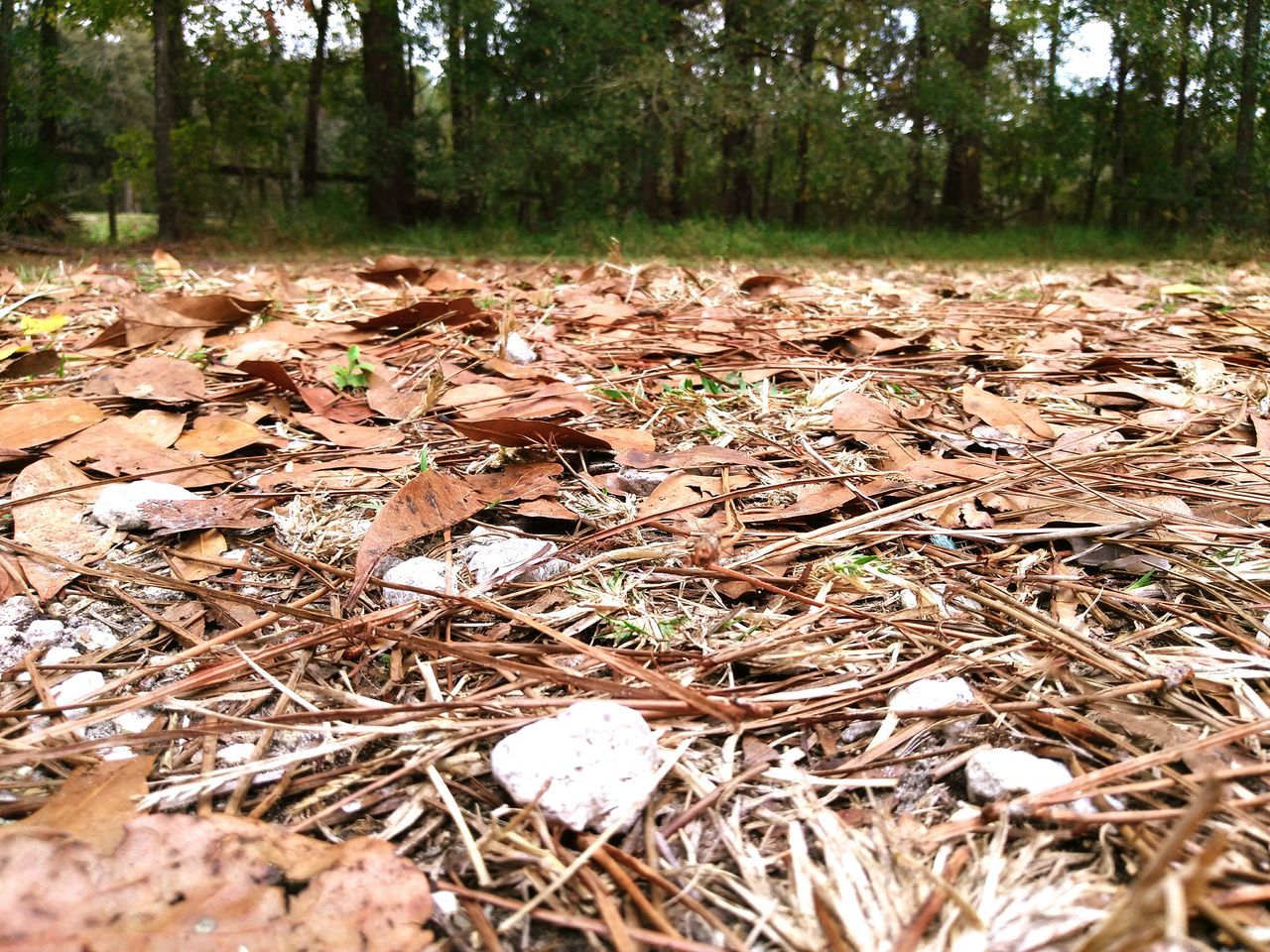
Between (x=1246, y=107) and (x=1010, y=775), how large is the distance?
995 centimetres

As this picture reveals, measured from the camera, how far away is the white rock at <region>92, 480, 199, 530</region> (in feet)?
3.78

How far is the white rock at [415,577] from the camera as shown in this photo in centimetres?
100

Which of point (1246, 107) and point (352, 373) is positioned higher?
point (1246, 107)

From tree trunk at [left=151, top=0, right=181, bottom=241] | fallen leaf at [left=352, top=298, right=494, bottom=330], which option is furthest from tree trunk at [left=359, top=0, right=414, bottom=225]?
fallen leaf at [left=352, top=298, right=494, bottom=330]

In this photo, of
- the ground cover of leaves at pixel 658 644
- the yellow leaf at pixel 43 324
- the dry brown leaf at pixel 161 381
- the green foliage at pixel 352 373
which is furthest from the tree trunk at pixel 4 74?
the green foliage at pixel 352 373

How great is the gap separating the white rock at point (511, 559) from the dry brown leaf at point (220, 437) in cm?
53

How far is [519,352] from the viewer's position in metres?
1.94

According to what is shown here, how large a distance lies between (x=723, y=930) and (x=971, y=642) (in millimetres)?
459

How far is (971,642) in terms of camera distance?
907 mm

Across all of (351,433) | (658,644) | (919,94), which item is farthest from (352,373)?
(919,94)

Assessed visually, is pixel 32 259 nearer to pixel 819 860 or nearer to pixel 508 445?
pixel 508 445

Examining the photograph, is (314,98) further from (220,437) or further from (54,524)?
(54,524)

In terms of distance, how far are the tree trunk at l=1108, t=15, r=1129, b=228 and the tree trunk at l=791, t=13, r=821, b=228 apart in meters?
3.52

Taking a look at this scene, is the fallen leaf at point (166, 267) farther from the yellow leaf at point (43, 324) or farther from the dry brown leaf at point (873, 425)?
the dry brown leaf at point (873, 425)
